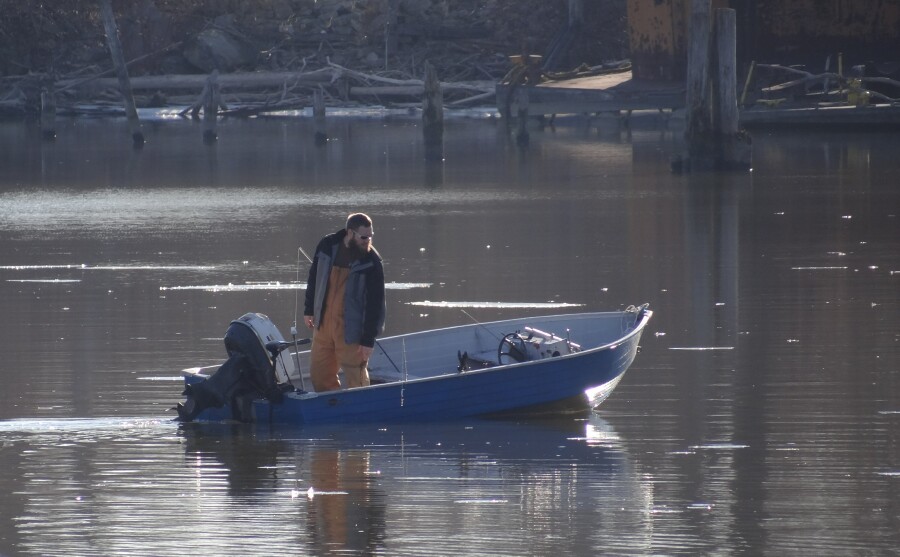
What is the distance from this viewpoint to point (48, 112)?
42.5 metres

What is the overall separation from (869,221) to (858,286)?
5661 millimetres

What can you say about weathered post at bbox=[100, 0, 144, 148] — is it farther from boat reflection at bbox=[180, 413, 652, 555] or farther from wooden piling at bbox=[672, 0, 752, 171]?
boat reflection at bbox=[180, 413, 652, 555]

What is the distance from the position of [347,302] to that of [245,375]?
2.66 ft

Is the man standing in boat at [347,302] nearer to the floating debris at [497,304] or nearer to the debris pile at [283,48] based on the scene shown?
the floating debris at [497,304]

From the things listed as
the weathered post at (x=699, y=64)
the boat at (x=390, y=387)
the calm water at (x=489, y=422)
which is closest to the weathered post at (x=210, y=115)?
the calm water at (x=489, y=422)

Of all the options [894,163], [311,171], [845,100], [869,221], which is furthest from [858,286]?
[845,100]

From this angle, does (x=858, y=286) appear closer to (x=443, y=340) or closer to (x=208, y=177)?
(x=443, y=340)

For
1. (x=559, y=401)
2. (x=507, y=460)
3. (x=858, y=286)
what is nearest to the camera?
(x=507, y=460)

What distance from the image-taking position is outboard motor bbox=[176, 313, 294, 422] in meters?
10.2

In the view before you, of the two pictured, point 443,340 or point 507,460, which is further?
point 443,340

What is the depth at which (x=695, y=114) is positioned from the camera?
84.7 ft

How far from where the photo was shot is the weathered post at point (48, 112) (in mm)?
42344

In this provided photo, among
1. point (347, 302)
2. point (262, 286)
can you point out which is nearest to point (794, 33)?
point (262, 286)

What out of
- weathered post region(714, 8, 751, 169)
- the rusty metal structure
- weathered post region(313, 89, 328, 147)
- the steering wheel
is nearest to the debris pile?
the rusty metal structure
